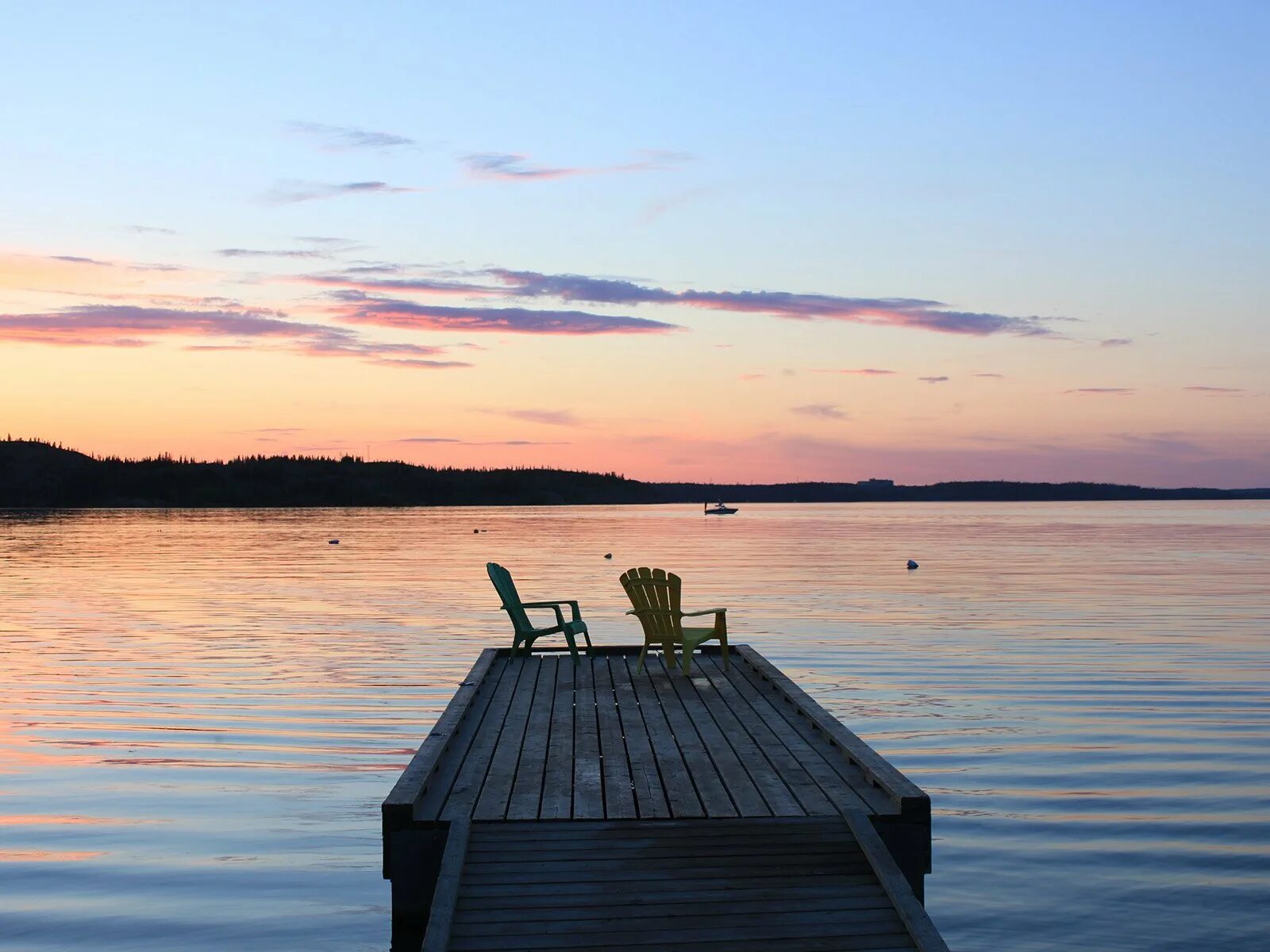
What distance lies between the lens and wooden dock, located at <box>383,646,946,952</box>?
16.8 ft

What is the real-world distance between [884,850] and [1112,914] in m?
2.18

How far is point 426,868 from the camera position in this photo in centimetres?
579

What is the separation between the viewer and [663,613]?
11250 millimetres

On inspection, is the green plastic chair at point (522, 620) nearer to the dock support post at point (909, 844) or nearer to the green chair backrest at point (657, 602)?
the green chair backrest at point (657, 602)

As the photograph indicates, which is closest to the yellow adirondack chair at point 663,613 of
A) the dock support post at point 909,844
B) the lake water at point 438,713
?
the lake water at point 438,713

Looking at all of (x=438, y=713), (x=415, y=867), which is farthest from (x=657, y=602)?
(x=415, y=867)

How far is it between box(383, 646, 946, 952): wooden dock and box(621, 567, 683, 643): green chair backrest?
3187mm

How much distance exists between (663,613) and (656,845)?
5473 mm

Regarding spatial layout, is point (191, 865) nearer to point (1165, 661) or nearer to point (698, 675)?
point (698, 675)

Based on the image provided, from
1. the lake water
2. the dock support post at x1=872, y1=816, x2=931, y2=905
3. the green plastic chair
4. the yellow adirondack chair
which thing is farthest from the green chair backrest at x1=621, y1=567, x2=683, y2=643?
the dock support post at x1=872, y1=816, x2=931, y2=905

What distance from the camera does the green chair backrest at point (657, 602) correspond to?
36.8 ft

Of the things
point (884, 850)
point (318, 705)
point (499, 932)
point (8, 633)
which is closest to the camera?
point (499, 932)

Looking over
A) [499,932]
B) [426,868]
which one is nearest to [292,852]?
[426,868]

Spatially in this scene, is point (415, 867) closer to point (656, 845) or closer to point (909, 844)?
point (656, 845)
